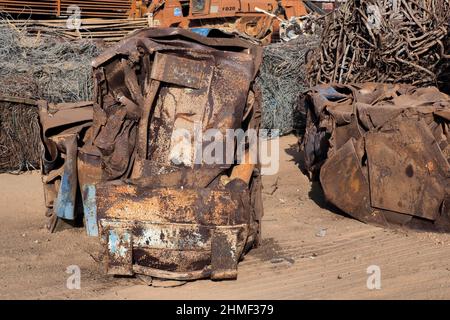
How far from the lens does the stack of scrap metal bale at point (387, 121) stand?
5.43 m

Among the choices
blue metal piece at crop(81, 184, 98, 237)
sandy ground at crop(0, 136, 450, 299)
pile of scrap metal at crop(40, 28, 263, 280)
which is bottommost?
sandy ground at crop(0, 136, 450, 299)

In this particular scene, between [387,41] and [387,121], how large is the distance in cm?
272

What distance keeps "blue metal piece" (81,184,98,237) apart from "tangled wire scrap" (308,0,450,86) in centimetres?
460

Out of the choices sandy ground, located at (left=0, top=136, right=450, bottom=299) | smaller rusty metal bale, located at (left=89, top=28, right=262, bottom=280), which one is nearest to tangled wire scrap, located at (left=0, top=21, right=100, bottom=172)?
sandy ground, located at (left=0, top=136, right=450, bottom=299)

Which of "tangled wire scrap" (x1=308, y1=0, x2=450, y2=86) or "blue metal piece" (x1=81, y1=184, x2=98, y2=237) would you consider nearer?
"blue metal piece" (x1=81, y1=184, x2=98, y2=237)

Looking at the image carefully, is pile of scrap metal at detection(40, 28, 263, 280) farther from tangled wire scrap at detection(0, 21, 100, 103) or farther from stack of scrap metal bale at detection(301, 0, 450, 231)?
tangled wire scrap at detection(0, 21, 100, 103)

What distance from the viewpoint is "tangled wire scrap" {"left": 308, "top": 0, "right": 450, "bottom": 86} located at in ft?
25.2

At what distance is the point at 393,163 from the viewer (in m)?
5.55

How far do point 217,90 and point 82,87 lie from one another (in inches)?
157

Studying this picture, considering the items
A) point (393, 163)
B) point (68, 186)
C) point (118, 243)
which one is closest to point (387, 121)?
point (393, 163)

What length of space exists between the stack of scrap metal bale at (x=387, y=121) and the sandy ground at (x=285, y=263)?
0.28m

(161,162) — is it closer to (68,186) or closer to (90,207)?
(90,207)

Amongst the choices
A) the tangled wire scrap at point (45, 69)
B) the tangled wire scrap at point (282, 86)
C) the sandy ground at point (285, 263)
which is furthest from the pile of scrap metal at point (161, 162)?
the tangled wire scrap at point (282, 86)
